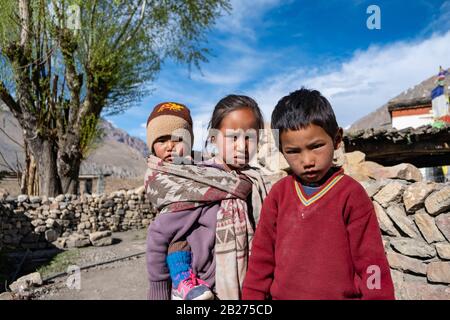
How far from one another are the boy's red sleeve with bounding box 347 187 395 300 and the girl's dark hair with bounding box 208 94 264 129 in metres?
0.48

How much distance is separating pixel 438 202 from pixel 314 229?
227cm

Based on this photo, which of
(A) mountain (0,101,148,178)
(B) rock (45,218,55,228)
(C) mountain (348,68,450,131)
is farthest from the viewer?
(A) mountain (0,101,148,178)

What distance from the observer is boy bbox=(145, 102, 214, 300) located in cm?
123

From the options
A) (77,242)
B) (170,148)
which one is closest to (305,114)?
(170,148)

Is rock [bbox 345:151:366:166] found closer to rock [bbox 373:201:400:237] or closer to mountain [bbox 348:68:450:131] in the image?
rock [bbox 373:201:400:237]

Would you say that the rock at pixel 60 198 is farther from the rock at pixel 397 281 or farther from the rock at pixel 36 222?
the rock at pixel 397 281

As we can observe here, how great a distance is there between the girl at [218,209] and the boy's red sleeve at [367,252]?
1.23ft

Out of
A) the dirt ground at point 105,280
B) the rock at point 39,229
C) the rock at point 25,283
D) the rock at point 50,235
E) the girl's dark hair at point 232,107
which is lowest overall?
the dirt ground at point 105,280

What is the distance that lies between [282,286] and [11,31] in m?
11.9

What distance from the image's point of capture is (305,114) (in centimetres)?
114

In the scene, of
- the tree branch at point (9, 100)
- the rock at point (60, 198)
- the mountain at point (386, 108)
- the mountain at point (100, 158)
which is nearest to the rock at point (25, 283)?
the rock at point (60, 198)

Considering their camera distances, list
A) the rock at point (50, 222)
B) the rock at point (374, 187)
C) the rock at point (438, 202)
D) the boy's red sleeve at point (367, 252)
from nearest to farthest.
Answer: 1. the boy's red sleeve at point (367, 252)
2. the rock at point (438, 202)
3. the rock at point (374, 187)
4. the rock at point (50, 222)

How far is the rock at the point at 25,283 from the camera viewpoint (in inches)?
214

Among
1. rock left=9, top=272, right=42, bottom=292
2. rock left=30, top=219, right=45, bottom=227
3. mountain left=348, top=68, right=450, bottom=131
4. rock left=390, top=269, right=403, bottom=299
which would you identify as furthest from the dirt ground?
mountain left=348, top=68, right=450, bottom=131
